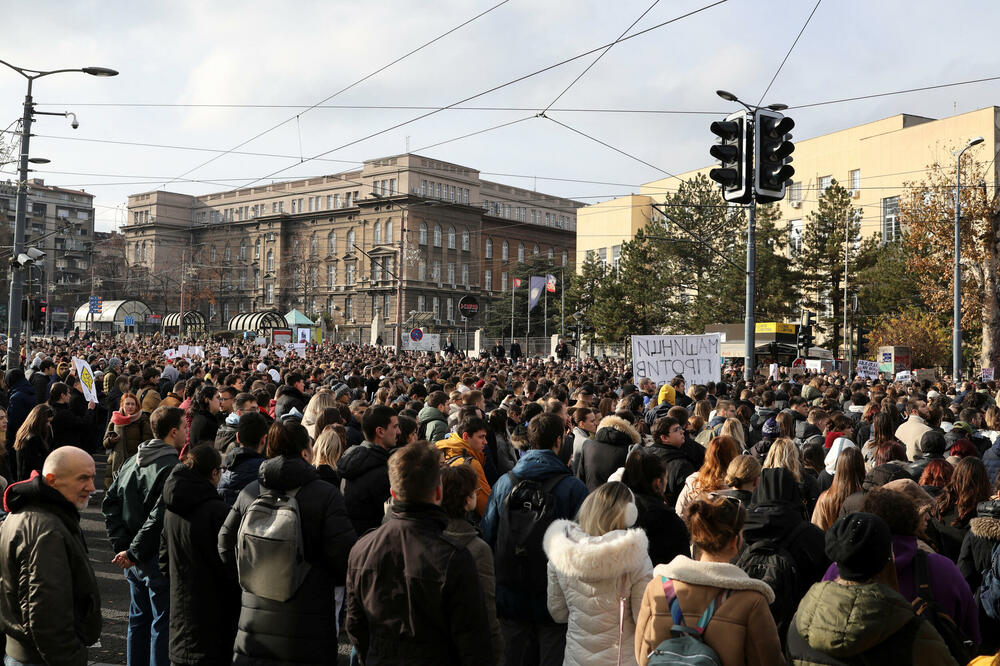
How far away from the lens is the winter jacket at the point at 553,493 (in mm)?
4965

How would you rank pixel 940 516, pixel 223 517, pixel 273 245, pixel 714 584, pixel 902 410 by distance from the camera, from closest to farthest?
1. pixel 714 584
2. pixel 223 517
3. pixel 940 516
4. pixel 902 410
5. pixel 273 245

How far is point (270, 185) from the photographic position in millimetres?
108125

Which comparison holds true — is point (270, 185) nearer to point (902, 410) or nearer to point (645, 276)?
point (645, 276)

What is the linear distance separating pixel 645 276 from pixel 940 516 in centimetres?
5375

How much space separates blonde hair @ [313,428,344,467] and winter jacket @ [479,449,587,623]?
1595 millimetres

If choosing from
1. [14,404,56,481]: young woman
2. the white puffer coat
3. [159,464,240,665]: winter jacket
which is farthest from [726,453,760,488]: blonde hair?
[14,404,56,481]: young woman

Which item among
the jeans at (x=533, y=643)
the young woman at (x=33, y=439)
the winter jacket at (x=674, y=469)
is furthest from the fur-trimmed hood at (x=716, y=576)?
the young woman at (x=33, y=439)

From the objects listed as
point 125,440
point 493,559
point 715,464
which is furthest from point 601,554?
point 125,440

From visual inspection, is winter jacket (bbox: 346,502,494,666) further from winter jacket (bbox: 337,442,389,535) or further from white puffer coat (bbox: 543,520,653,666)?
winter jacket (bbox: 337,442,389,535)

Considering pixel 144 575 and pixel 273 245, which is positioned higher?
pixel 273 245

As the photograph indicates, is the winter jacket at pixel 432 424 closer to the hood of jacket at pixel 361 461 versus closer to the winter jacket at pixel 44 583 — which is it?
the hood of jacket at pixel 361 461

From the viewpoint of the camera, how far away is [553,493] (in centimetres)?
519

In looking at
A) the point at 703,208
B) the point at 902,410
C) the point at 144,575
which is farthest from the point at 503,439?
the point at 703,208

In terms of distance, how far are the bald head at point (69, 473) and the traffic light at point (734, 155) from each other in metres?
7.96
